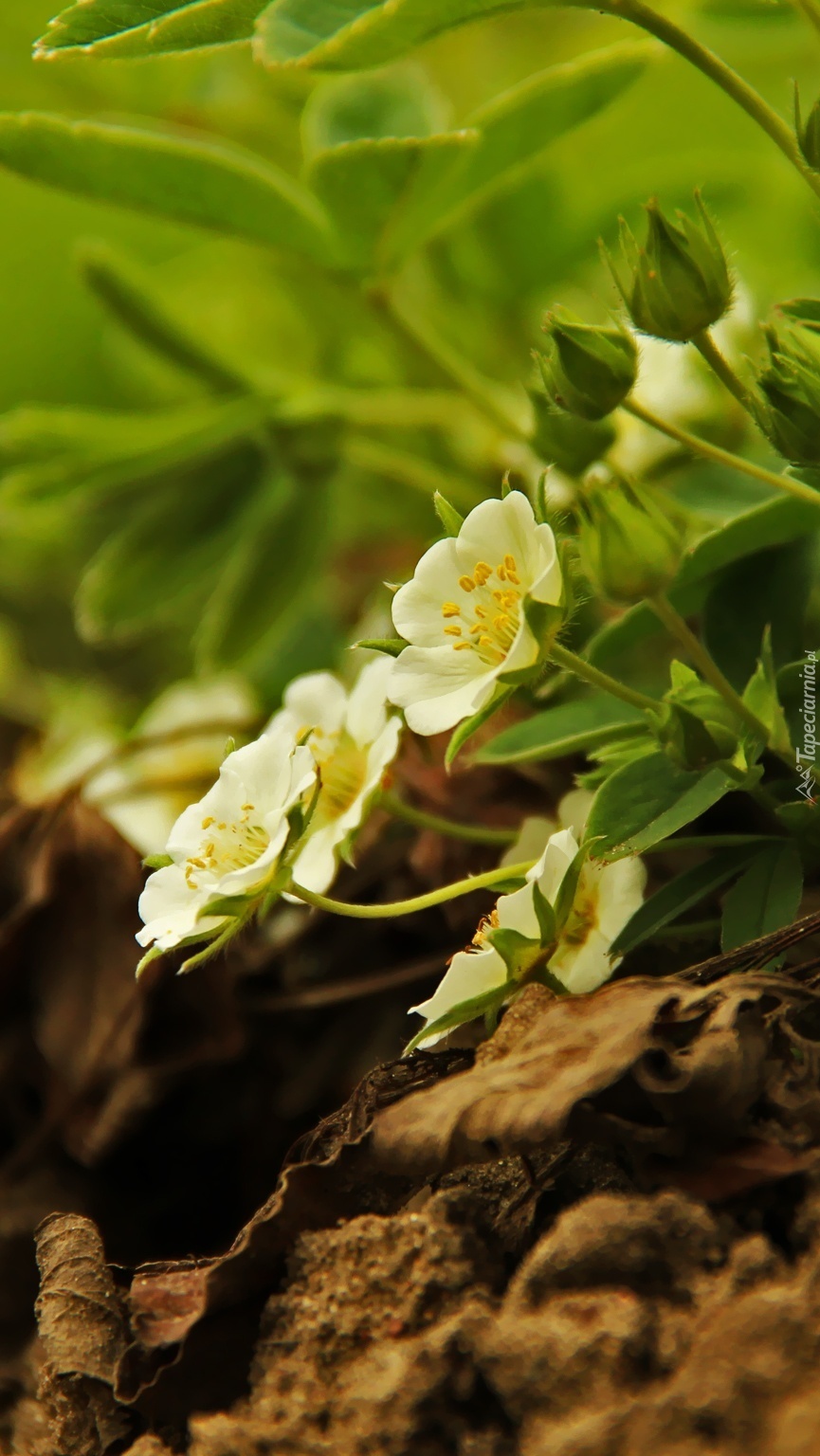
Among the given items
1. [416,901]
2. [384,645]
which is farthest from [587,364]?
[416,901]

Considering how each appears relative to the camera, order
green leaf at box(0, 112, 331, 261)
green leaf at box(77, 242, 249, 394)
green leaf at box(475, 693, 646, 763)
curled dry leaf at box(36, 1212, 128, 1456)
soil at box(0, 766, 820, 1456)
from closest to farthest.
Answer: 1. soil at box(0, 766, 820, 1456)
2. curled dry leaf at box(36, 1212, 128, 1456)
3. green leaf at box(475, 693, 646, 763)
4. green leaf at box(0, 112, 331, 261)
5. green leaf at box(77, 242, 249, 394)

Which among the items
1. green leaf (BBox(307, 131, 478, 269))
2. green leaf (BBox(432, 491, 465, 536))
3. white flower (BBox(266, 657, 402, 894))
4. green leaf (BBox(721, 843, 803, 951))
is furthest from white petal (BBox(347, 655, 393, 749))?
green leaf (BBox(307, 131, 478, 269))

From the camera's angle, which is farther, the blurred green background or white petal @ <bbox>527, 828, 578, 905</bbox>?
the blurred green background

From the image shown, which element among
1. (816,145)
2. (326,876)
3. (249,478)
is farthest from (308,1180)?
(249,478)

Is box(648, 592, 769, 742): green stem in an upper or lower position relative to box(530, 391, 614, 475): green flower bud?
lower

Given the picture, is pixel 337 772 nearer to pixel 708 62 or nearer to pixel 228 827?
pixel 228 827

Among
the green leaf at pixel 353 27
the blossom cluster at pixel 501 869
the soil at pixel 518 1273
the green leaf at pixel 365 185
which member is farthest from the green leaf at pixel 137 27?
the soil at pixel 518 1273

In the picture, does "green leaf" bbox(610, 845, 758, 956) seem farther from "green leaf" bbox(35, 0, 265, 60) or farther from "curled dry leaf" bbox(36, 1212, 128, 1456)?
"green leaf" bbox(35, 0, 265, 60)
